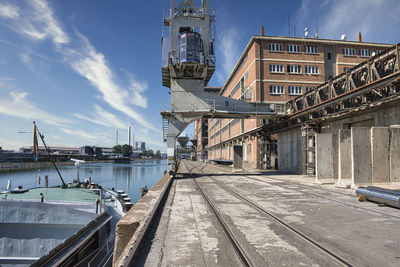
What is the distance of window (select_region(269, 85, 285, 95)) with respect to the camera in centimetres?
3483

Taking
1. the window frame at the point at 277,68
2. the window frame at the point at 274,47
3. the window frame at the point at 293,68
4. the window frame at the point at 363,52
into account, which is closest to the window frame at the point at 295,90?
the window frame at the point at 293,68

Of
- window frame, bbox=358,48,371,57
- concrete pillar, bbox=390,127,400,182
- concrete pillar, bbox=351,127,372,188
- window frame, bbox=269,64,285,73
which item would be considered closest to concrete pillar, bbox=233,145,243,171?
concrete pillar, bbox=351,127,372,188

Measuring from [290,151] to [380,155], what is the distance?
39.4 ft

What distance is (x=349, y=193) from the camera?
10227 millimetres

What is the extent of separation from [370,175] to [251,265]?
33.6 ft

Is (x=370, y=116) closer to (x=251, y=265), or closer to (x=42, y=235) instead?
(x=251, y=265)

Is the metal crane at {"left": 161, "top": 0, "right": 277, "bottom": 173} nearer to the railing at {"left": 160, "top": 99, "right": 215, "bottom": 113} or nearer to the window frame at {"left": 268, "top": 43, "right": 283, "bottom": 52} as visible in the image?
the railing at {"left": 160, "top": 99, "right": 215, "bottom": 113}

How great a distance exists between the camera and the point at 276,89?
115 ft

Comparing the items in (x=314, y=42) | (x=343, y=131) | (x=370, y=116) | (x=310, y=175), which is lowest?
(x=310, y=175)

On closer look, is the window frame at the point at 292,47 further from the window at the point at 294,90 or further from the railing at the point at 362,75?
the railing at the point at 362,75

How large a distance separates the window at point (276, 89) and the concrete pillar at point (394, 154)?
2449 cm

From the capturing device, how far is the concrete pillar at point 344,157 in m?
12.1

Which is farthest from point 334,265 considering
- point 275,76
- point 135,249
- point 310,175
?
point 275,76

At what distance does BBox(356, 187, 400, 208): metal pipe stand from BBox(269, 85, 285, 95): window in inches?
1088
